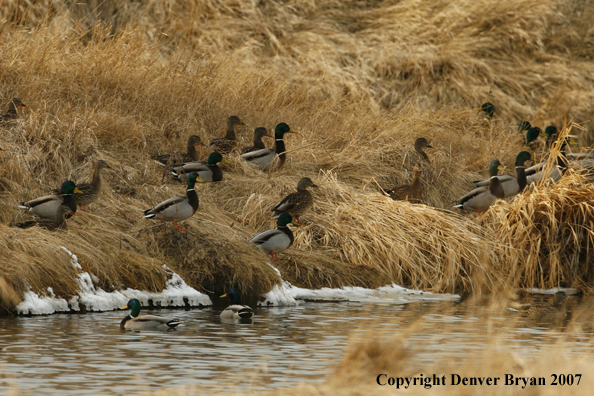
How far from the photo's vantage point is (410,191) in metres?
12.1

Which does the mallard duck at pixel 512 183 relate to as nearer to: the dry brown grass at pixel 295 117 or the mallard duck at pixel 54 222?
the dry brown grass at pixel 295 117

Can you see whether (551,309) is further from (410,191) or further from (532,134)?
(532,134)

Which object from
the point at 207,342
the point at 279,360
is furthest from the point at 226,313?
the point at 279,360

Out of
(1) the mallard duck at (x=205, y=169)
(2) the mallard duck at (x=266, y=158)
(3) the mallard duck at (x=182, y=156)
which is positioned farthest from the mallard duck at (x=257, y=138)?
(1) the mallard duck at (x=205, y=169)

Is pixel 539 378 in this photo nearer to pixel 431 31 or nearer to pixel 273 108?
pixel 273 108

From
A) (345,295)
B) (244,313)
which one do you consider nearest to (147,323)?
(244,313)

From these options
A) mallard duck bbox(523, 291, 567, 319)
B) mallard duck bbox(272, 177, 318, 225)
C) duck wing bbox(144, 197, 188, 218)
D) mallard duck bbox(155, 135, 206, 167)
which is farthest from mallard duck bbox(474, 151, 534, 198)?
duck wing bbox(144, 197, 188, 218)

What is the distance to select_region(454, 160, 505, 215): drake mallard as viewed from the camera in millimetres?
12023

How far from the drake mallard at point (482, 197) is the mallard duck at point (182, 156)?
3.70m

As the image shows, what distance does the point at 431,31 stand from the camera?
66.9 ft

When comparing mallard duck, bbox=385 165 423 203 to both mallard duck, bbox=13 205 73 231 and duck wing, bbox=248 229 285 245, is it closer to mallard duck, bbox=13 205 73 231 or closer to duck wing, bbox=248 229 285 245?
duck wing, bbox=248 229 285 245

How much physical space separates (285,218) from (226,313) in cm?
203

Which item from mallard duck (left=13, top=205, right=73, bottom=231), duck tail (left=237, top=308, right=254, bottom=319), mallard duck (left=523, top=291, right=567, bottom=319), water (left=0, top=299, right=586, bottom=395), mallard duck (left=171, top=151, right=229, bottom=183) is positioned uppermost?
mallard duck (left=171, top=151, right=229, bottom=183)

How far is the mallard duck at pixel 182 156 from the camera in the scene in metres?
11.9
